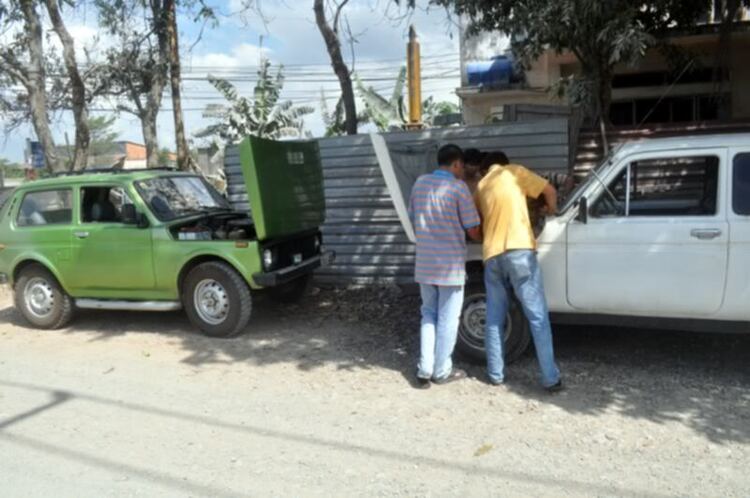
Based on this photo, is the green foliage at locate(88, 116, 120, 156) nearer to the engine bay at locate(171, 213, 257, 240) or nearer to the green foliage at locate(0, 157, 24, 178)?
the green foliage at locate(0, 157, 24, 178)

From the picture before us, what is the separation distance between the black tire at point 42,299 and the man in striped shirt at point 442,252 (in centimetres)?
462

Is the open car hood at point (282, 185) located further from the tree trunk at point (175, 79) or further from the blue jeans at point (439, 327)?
the tree trunk at point (175, 79)

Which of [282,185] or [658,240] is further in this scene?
[282,185]

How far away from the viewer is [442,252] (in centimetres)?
509

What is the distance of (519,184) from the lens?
5055 mm

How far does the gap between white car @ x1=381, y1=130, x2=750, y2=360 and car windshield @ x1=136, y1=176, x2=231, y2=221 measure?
13.3 feet

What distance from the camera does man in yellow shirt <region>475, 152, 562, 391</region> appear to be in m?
4.90

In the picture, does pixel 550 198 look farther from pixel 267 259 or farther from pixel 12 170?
pixel 12 170

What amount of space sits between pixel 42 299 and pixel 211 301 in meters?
2.33

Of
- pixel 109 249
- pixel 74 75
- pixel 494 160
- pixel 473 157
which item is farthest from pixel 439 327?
pixel 74 75

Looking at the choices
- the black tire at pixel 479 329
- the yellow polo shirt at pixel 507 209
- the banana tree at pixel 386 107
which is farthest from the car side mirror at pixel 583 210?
the banana tree at pixel 386 107

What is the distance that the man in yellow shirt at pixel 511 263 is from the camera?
490cm

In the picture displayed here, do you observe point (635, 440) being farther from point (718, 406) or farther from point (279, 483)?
point (279, 483)

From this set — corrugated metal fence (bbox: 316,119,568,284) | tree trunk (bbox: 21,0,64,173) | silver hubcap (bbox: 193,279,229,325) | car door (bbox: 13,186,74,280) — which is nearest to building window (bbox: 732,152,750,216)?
corrugated metal fence (bbox: 316,119,568,284)
